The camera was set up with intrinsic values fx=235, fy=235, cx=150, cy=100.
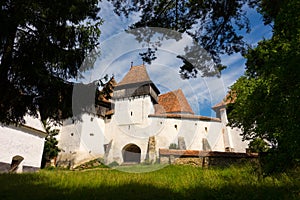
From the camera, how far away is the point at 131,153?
27078 millimetres

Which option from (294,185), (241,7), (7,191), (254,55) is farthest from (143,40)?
(294,185)

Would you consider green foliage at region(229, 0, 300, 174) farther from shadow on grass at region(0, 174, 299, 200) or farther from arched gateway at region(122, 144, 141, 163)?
arched gateway at region(122, 144, 141, 163)

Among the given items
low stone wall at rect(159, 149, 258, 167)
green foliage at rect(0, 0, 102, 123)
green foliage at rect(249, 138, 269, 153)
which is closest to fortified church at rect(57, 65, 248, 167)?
low stone wall at rect(159, 149, 258, 167)

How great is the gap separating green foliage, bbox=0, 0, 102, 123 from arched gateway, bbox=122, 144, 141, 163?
2089 centimetres

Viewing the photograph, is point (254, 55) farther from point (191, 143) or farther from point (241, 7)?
point (191, 143)

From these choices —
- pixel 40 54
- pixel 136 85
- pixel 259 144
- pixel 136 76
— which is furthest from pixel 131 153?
pixel 40 54

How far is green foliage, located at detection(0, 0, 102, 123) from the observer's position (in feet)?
16.7

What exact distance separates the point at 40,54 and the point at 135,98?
2368 centimetres

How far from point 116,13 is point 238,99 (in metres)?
6.45

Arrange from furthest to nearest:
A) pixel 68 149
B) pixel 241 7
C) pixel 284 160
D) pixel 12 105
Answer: pixel 68 149 < pixel 241 7 < pixel 12 105 < pixel 284 160

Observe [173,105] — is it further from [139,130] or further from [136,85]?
[139,130]

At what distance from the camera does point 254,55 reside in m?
8.11

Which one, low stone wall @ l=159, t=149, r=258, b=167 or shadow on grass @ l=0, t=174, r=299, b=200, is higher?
low stone wall @ l=159, t=149, r=258, b=167

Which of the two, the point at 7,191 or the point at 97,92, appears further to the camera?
the point at 97,92
